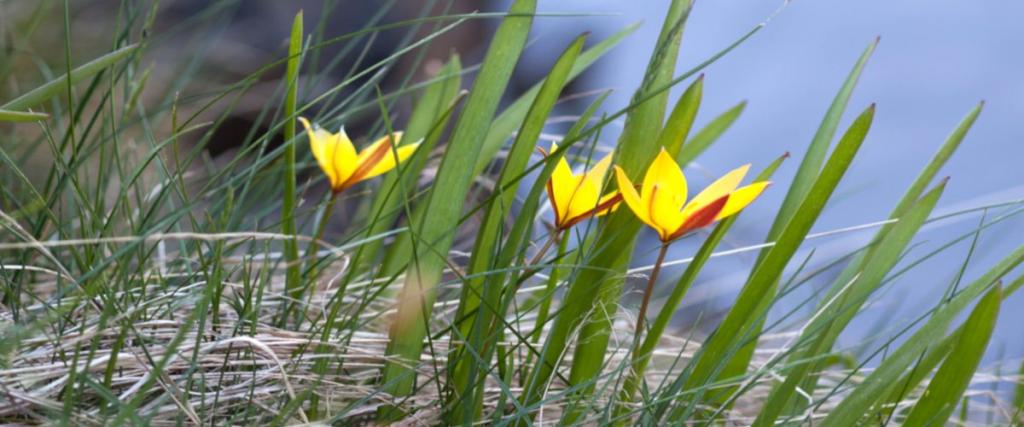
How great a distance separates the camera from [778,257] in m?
0.75

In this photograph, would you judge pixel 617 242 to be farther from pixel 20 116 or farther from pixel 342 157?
pixel 20 116

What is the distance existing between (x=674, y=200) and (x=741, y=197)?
0.05m

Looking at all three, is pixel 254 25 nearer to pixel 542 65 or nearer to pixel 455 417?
pixel 542 65

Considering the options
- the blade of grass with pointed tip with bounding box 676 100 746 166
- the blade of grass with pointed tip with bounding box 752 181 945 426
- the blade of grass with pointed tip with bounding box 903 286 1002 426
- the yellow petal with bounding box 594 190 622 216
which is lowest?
the blade of grass with pointed tip with bounding box 903 286 1002 426

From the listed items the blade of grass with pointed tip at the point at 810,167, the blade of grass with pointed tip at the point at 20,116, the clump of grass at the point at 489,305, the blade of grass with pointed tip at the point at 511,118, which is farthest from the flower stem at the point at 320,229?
the blade of grass with pointed tip at the point at 810,167

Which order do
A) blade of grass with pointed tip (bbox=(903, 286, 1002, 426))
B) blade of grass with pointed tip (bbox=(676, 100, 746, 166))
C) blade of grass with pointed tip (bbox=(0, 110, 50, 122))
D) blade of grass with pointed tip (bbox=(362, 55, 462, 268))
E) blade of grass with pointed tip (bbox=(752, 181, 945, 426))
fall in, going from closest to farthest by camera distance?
blade of grass with pointed tip (bbox=(0, 110, 50, 122)) → blade of grass with pointed tip (bbox=(903, 286, 1002, 426)) → blade of grass with pointed tip (bbox=(752, 181, 945, 426)) → blade of grass with pointed tip (bbox=(362, 55, 462, 268)) → blade of grass with pointed tip (bbox=(676, 100, 746, 166))

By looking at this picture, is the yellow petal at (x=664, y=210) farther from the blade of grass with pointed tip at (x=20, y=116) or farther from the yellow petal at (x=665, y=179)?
the blade of grass with pointed tip at (x=20, y=116)

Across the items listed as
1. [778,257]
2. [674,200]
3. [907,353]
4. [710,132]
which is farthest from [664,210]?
[710,132]

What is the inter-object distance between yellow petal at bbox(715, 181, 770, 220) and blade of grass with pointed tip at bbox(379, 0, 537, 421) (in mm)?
178

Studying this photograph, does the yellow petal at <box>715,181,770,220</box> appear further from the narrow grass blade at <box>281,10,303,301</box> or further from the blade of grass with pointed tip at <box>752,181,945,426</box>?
the narrow grass blade at <box>281,10,303,301</box>

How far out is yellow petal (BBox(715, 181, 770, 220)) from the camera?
2.26 ft

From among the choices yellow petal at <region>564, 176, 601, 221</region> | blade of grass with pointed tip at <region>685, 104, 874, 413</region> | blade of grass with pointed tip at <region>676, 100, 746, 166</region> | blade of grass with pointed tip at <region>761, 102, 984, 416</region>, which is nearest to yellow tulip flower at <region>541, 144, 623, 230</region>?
yellow petal at <region>564, 176, 601, 221</region>

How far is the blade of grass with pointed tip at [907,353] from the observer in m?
0.75

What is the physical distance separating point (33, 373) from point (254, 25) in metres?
2.57
